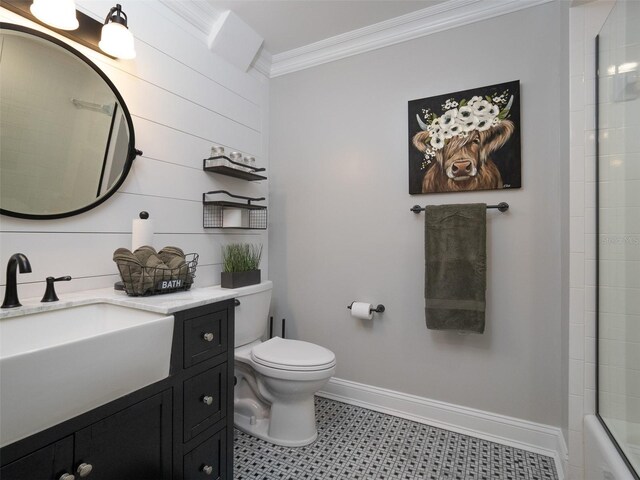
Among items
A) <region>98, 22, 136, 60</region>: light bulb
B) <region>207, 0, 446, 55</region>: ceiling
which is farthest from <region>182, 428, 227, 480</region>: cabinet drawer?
<region>207, 0, 446, 55</region>: ceiling

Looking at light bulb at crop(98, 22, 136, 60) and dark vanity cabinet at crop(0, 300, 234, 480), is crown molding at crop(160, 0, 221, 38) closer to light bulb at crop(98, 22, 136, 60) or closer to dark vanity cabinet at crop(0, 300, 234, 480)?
light bulb at crop(98, 22, 136, 60)

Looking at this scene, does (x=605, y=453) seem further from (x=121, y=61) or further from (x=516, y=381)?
(x=121, y=61)

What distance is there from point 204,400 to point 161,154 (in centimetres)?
120

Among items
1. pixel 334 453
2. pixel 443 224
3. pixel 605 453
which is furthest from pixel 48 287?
pixel 605 453

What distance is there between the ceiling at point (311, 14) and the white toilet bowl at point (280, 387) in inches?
75.7

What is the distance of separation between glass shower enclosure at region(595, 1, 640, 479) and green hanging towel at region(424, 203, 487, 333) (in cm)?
49

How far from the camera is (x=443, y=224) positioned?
1.85 m

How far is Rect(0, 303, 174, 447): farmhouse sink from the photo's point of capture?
2.38 feet

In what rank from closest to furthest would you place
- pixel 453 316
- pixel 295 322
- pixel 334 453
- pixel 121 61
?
pixel 121 61
pixel 334 453
pixel 453 316
pixel 295 322

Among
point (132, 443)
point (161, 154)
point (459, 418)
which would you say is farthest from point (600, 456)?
point (161, 154)

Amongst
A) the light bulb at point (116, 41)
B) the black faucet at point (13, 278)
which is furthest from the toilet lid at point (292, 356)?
the light bulb at point (116, 41)

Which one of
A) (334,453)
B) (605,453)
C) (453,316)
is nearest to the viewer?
(605,453)

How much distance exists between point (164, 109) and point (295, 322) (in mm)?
1570

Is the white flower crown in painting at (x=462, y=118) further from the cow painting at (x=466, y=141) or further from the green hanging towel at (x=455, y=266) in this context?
the green hanging towel at (x=455, y=266)
